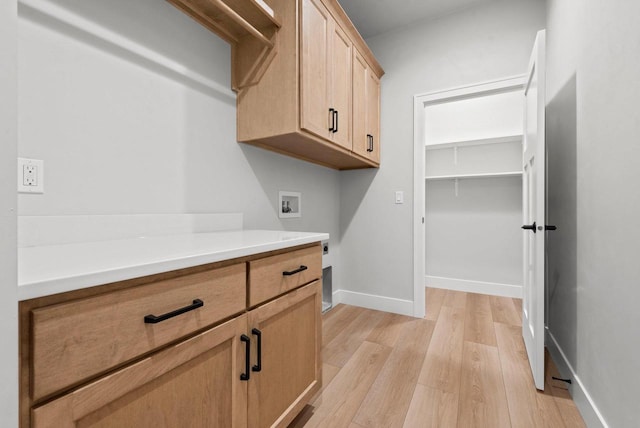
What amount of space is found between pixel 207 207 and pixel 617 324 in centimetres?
181

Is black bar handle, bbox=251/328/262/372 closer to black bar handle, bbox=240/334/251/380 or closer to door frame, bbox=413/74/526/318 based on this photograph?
black bar handle, bbox=240/334/251/380

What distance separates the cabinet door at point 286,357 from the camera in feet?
3.17

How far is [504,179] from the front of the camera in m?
3.09

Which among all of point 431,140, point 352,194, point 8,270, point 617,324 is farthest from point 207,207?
point 431,140

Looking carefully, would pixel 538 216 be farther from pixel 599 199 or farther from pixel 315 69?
pixel 315 69

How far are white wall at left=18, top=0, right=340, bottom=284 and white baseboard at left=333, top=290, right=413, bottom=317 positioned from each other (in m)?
1.46

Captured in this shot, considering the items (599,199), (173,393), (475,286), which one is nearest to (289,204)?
(173,393)

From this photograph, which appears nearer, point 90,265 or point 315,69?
point 90,265

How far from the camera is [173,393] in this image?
71 cm

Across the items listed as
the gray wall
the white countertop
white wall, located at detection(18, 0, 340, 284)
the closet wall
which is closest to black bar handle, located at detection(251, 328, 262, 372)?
the white countertop

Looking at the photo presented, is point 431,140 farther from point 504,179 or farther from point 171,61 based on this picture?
point 171,61

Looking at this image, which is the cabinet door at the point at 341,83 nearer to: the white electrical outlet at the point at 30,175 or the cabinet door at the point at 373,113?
the cabinet door at the point at 373,113

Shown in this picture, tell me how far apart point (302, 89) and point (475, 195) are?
261 centimetres

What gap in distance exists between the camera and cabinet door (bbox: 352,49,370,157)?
2.12 meters
